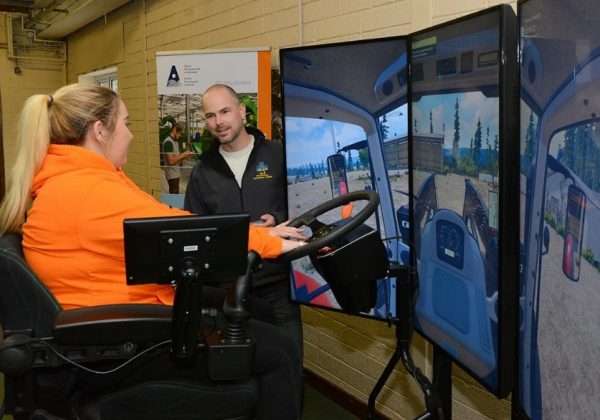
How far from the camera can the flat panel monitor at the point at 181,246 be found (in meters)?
1.42

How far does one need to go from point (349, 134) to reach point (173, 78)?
1.92m

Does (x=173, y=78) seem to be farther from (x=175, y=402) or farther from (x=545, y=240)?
(x=545, y=240)

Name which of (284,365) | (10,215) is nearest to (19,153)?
(10,215)

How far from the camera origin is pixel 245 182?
292 cm

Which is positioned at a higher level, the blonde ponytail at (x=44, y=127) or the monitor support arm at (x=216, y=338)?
the blonde ponytail at (x=44, y=127)

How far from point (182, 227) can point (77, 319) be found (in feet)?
1.17

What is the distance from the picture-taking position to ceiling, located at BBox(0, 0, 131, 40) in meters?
6.30

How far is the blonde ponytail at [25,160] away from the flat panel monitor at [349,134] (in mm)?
1047

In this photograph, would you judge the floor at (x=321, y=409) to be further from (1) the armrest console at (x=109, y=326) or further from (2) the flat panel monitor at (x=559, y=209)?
(1) the armrest console at (x=109, y=326)

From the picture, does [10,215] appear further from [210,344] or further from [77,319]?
[210,344]

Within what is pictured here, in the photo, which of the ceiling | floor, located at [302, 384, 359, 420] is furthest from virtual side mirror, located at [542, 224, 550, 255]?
the ceiling

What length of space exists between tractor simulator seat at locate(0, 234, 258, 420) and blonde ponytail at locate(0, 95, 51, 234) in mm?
161

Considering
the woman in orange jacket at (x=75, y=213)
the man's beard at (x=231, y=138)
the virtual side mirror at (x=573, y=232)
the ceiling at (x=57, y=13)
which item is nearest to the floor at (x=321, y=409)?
the man's beard at (x=231, y=138)

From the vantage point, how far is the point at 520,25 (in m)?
1.51
